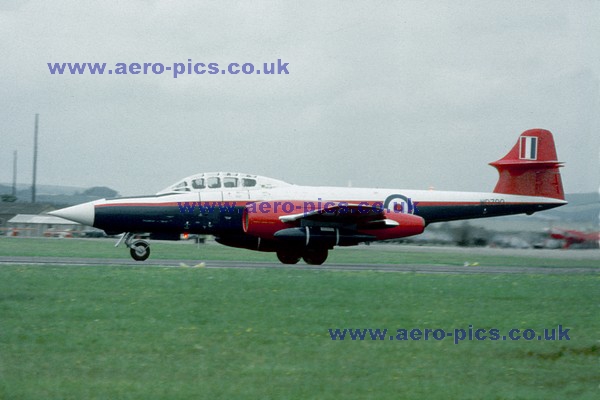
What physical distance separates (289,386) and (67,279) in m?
9.43

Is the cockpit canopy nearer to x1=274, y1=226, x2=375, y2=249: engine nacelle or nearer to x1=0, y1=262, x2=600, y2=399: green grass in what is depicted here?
x1=274, y1=226, x2=375, y2=249: engine nacelle

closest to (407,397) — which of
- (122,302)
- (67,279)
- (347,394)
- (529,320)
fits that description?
(347,394)

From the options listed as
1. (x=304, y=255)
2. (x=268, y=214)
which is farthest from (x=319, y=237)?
(x=304, y=255)

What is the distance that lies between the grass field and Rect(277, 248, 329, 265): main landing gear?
26.5 ft

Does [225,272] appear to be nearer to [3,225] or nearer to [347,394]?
[347,394]

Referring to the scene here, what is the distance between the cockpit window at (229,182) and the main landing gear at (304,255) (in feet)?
8.52

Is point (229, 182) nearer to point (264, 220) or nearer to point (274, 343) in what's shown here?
point (264, 220)

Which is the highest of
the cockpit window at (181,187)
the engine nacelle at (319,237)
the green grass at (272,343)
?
the cockpit window at (181,187)

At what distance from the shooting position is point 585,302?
14727 mm

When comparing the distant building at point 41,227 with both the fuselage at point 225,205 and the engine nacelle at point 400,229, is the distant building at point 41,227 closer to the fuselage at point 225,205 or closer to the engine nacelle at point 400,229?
the fuselage at point 225,205

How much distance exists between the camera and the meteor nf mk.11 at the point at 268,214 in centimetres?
2288

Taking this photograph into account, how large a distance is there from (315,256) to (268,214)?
2614 mm

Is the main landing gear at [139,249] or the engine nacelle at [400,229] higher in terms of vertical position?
the engine nacelle at [400,229]

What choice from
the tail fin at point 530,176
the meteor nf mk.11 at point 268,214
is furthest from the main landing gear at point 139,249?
the tail fin at point 530,176
